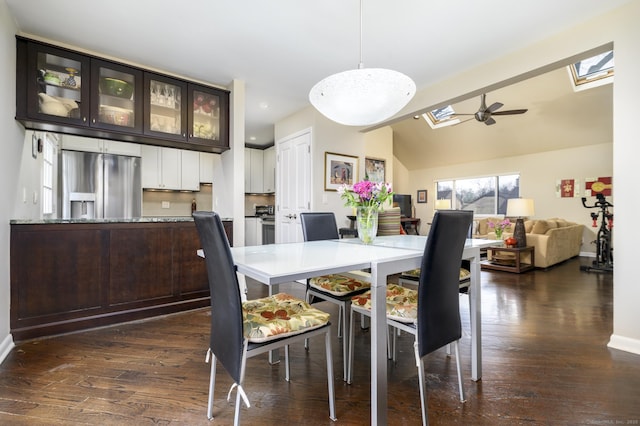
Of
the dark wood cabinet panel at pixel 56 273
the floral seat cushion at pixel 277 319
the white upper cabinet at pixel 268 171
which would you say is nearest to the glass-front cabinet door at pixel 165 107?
the dark wood cabinet panel at pixel 56 273

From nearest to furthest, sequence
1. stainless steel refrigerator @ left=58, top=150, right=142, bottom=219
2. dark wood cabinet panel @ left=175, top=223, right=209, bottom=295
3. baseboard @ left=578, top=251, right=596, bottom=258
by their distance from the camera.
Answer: dark wood cabinet panel @ left=175, top=223, right=209, bottom=295, stainless steel refrigerator @ left=58, top=150, right=142, bottom=219, baseboard @ left=578, top=251, right=596, bottom=258

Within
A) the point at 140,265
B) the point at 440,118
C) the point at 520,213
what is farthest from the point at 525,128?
the point at 140,265

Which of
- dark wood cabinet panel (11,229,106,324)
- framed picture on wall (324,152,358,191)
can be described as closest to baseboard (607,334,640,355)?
framed picture on wall (324,152,358,191)

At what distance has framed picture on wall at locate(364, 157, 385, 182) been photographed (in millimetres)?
5375

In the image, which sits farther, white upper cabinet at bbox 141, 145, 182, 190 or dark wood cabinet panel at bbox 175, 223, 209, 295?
white upper cabinet at bbox 141, 145, 182, 190

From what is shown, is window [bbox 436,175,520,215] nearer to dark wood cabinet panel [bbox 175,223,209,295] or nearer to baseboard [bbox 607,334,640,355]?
baseboard [bbox 607,334,640,355]

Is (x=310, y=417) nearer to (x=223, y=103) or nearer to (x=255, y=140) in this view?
(x=223, y=103)

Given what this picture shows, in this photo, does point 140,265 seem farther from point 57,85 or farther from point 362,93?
point 362,93

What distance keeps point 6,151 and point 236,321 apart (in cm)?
228

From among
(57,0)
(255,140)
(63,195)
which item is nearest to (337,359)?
(57,0)

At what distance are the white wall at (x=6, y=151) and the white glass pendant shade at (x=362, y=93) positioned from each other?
2172mm

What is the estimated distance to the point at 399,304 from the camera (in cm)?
161

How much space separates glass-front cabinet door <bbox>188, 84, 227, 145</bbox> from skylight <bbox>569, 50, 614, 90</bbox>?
5.28 meters

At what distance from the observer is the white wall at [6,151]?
2.04 metres
